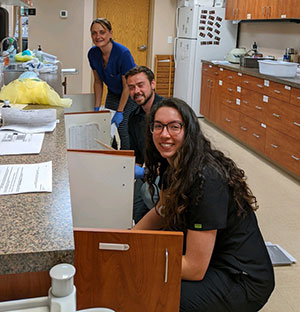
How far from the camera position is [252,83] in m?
5.19

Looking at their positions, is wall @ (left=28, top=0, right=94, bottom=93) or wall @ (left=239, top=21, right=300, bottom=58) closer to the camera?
wall @ (left=239, top=21, right=300, bottom=58)

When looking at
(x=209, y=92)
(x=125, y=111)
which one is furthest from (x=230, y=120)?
(x=125, y=111)

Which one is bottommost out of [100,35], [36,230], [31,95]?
[36,230]

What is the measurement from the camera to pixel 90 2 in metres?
7.67

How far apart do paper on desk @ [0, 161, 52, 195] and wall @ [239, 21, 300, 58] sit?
4.68 metres

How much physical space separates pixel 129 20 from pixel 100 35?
4.60 metres

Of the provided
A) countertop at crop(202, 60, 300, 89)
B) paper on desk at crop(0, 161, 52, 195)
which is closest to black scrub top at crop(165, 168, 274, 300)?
paper on desk at crop(0, 161, 52, 195)

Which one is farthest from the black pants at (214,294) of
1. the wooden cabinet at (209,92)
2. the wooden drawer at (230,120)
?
the wooden cabinet at (209,92)

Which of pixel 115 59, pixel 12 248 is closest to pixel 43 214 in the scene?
pixel 12 248

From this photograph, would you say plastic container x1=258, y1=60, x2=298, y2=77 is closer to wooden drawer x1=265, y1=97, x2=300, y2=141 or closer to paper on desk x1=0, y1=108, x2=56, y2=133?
wooden drawer x1=265, y1=97, x2=300, y2=141

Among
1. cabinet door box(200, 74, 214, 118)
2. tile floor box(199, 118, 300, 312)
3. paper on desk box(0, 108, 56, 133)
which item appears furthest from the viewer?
cabinet door box(200, 74, 214, 118)

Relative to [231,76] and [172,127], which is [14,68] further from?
[231,76]

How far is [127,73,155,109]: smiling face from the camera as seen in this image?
9.11 feet

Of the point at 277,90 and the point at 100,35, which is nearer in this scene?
the point at 100,35
